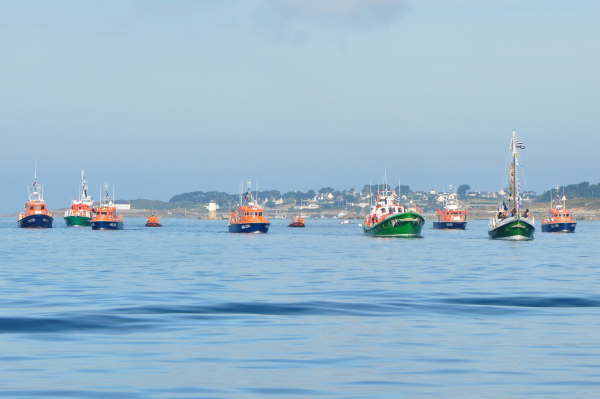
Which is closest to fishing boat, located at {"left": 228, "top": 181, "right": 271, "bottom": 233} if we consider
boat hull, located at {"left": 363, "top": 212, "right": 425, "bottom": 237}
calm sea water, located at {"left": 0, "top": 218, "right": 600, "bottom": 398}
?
Result: boat hull, located at {"left": 363, "top": 212, "right": 425, "bottom": 237}

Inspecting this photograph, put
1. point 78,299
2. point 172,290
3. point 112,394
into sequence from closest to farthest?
point 112,394 < point 78,299 < point 172,290

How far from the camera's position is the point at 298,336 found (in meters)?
21.6

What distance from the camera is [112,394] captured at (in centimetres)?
1427

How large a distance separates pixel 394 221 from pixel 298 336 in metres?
90.3

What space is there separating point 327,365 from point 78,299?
1547cm

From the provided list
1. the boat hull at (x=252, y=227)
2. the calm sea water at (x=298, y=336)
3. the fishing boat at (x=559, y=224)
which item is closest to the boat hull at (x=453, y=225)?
the fishing boat at (x=559, y=224)

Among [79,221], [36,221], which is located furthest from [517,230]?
[79,221]

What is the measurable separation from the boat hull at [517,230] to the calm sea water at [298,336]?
2190 inches

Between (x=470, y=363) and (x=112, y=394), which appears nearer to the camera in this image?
(x=112, y=394)

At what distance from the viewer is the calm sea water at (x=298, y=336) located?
15.3 meters

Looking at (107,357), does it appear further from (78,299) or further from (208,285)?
(208,285)

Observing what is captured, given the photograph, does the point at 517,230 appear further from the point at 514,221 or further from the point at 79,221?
the point at 79,221

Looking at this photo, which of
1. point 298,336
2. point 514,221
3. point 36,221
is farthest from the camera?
point 36,221

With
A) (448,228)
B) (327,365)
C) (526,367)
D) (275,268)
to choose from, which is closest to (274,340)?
(327,365)
